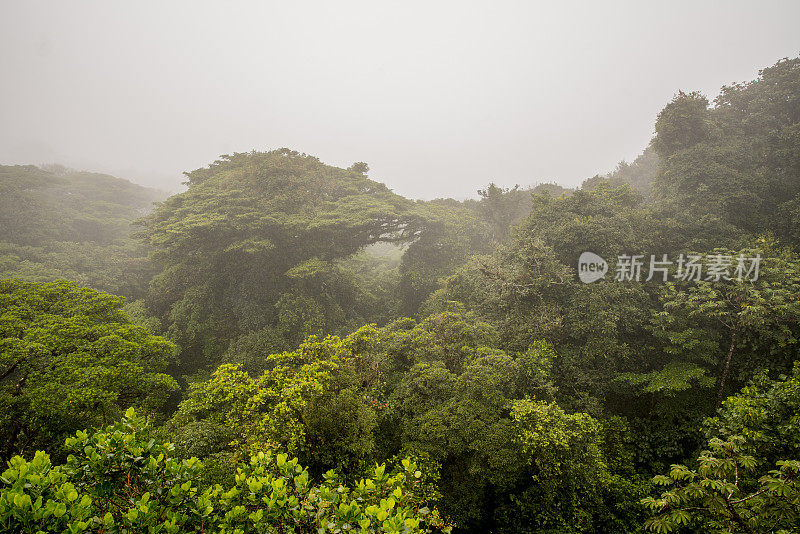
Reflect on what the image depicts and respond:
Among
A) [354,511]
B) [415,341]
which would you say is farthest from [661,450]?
[354,511]

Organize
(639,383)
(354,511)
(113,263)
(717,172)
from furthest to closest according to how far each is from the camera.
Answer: (113,263), (717,172), (639,383), (354,511)

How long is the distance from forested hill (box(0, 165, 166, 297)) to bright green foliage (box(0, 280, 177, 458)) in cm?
1138

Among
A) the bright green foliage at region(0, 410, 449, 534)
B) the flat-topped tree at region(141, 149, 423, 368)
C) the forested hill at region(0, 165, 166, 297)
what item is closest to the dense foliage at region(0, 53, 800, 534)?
the bright green foliage at region(0, 410, 449, 534)

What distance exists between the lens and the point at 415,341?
10648 millimetres

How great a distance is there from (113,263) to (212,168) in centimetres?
Result: 961

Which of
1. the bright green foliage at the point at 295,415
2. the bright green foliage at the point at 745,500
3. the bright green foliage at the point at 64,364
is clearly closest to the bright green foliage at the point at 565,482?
the bright green foliage at the point at 745,500

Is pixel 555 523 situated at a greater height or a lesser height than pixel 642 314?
lesser

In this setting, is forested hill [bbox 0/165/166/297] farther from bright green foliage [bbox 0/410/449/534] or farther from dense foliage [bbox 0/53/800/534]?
bright green foliage [bbox 0/410/449/534]

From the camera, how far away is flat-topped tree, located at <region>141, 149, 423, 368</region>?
16422 mm

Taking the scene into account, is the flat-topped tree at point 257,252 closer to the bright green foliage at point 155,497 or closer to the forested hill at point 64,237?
the forested hill at point 64,237

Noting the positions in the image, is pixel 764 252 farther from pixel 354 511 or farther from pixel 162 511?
pixel 162 511

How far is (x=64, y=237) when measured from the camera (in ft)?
79.7

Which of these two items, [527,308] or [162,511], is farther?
[527,308]

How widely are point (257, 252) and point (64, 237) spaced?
19306 mm
